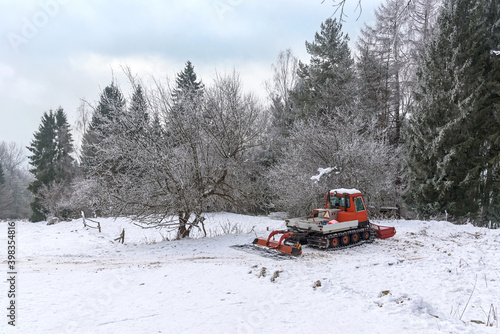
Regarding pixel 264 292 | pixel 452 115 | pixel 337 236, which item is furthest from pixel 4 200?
pixel 452 115

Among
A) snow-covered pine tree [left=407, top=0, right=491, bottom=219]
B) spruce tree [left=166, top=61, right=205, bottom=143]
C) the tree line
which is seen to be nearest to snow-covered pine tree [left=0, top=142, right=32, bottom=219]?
the tree line

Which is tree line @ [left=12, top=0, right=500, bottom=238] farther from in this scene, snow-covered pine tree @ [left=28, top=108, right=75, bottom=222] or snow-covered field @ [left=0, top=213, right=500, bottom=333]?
snow-covered pine tree @ [left=28, top=108, right=75, bottom=222]

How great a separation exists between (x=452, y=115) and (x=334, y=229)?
38.0 feet

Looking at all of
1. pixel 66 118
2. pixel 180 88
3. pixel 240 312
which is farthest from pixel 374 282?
pixel 66 118

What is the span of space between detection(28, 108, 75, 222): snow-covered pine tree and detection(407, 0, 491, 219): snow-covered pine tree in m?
32.9

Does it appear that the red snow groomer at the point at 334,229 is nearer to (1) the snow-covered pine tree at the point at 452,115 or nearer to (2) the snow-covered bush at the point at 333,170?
(2) the snow-covered bush at the point at 333,170

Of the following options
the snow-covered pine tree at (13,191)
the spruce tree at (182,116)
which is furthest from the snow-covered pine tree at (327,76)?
the snow-covered pine tree at (13,191)

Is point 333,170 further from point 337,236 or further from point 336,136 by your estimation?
point 337,236

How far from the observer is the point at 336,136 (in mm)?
17188

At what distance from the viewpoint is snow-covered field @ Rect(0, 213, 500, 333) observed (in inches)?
175

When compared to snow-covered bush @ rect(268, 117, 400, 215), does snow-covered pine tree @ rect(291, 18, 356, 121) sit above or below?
above

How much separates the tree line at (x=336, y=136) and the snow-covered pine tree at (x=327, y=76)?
111mm

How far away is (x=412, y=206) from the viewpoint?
59.9ft

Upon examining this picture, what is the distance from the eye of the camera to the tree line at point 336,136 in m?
12.2
